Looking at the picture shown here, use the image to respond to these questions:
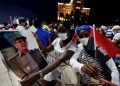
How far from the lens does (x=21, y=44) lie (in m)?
4.58

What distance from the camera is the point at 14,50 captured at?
4453 millimetres

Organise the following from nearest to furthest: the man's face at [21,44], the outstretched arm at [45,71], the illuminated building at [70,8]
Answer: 1. the outstretched arm at [45,71]
2. the man's face at [21,44]
3. the illuminated building at [70,8]

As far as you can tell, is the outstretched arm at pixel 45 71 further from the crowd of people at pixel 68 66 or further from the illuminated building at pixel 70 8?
the illuminated building at pixel 70 8

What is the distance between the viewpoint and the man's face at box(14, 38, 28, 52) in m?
4.50

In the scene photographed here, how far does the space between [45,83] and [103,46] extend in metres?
1.34

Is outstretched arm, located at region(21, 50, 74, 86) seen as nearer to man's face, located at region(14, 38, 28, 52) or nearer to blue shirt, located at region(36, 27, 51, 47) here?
man's face, located at region(14, 38, 28, 52)

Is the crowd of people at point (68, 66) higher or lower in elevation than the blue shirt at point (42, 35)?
higher

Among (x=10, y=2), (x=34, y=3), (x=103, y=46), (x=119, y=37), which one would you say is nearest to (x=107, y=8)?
(x=34, y=3)

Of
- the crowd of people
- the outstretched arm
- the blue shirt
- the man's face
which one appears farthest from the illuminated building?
the outstretched arm

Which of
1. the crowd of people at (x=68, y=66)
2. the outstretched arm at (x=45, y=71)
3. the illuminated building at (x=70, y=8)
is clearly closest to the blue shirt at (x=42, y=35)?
the crowd of people at (x=68, y=66)

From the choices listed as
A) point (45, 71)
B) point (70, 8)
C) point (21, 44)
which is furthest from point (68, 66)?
point (70, 8)

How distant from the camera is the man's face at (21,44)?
4504 millimetres

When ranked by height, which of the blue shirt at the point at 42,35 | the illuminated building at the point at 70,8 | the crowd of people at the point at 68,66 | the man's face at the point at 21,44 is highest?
the man's face at the point at 21,44

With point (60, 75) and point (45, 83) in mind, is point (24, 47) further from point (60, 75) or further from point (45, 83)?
point (60, 75)
